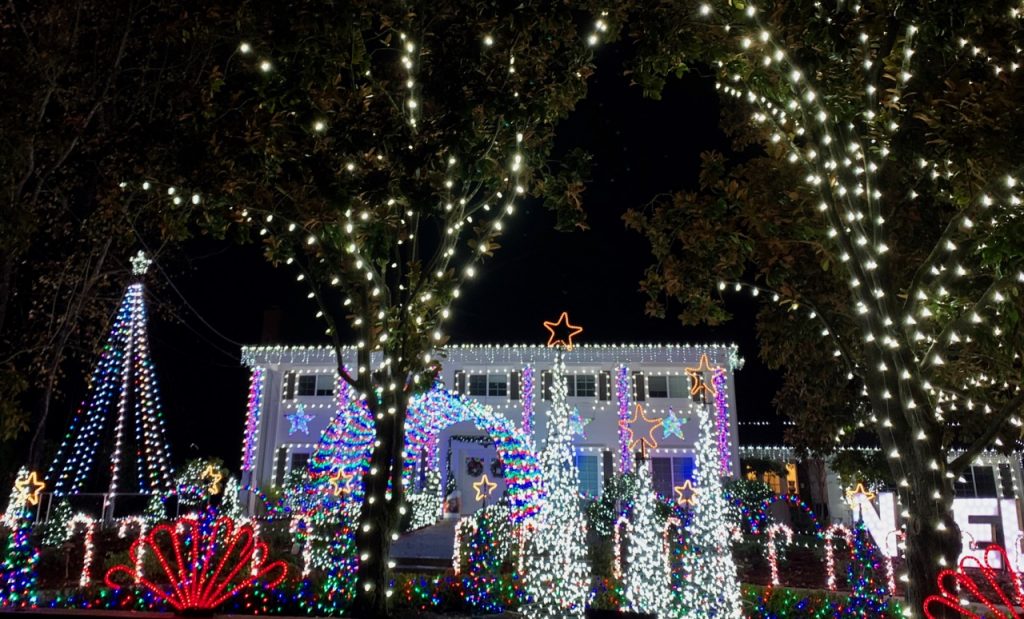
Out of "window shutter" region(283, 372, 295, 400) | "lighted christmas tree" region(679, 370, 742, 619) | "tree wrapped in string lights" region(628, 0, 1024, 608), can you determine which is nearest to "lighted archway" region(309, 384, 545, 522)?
"lighted christmas tree" region(679, 370, 742, 619)

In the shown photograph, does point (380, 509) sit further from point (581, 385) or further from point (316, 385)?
point (316, 385)

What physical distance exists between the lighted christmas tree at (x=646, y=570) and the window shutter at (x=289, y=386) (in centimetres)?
1704

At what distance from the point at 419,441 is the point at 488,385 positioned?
8.60 m

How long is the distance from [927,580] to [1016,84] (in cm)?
409

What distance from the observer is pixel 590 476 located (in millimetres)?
21094

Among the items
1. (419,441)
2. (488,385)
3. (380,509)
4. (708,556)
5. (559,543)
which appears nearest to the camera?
(380,509)

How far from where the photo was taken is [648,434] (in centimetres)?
2136

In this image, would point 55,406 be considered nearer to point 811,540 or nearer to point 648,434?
point 648,434

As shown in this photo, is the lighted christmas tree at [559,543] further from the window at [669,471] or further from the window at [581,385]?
the window at [581,385]

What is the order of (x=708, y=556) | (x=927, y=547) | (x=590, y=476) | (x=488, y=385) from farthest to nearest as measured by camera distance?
(x=488, y=385) < (x=590, y=476) < (x=708, y=556) < (x=927, y=547)

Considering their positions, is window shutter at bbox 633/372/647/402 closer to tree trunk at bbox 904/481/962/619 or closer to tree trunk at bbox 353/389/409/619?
tree trunk at bbox 353/389/409/619

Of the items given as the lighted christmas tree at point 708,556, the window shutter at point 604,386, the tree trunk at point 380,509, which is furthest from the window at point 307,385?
the lighted christmas tree at point 708,556

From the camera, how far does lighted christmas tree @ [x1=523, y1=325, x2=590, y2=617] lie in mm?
8234

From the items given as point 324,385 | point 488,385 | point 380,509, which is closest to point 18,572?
point 380,509
